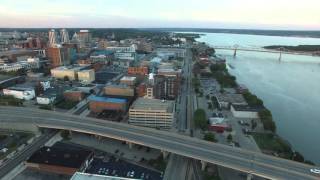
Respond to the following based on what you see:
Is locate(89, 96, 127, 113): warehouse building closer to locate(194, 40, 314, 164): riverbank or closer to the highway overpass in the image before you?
the highway overpass

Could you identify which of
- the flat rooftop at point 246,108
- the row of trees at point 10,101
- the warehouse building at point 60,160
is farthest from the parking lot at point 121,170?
the row of trees at point 10,101

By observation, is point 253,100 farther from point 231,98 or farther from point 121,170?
point 121,170

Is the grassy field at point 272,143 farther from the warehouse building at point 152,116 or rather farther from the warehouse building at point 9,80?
the warehouse building at point 9,80

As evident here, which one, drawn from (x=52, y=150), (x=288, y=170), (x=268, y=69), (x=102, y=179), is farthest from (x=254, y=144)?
(x=268, y=69)

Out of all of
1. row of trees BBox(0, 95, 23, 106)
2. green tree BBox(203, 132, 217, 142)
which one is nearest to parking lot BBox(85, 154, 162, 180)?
A: green tree BBox(203, 132, 217, 142)

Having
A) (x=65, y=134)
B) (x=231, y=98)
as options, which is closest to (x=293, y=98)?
(x=231, y=98)

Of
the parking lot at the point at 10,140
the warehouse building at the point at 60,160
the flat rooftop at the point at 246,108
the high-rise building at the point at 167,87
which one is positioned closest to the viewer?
the warehouse building at the point at 60,160
